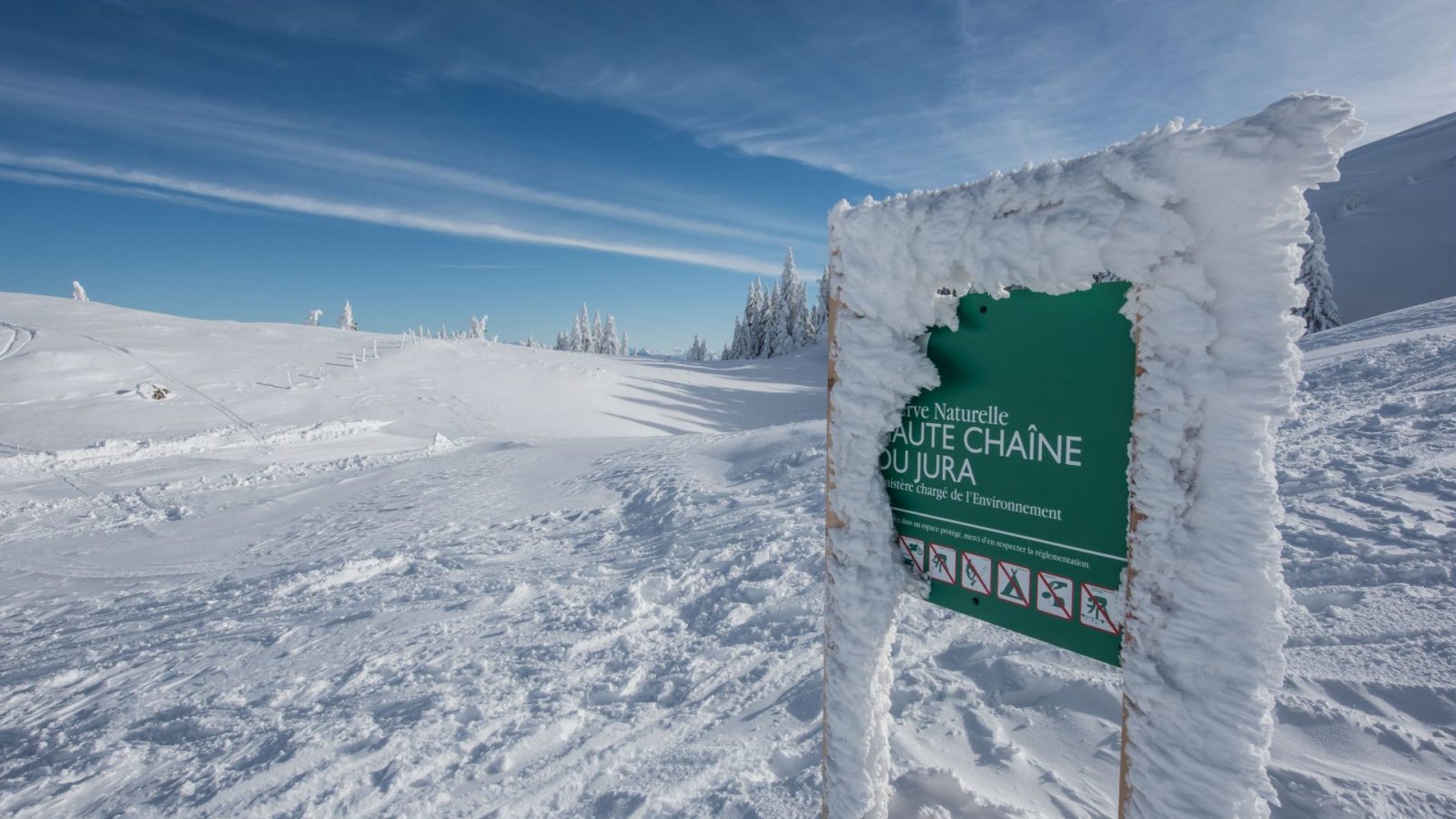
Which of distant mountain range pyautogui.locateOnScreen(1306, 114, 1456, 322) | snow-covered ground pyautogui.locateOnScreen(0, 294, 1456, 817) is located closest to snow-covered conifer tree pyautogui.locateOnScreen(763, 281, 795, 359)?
distant mountain range pyautogui.locateOnScreen(1306, 114, 1456, 322)

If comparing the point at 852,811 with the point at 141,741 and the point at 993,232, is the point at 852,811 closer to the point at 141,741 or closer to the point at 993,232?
the point at 993,232

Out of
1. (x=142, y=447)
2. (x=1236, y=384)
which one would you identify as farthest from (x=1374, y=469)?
(x=142, y=447)

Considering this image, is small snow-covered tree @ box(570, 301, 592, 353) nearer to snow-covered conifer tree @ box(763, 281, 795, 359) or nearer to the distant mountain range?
snow-covered conifer tree @ box(763, 281, 795, 359)

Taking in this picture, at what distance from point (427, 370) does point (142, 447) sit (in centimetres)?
1038

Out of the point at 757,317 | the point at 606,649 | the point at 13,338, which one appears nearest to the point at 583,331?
the point at 757,317

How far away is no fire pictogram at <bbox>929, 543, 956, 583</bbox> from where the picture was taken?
2.24m

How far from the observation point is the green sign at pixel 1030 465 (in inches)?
72.2

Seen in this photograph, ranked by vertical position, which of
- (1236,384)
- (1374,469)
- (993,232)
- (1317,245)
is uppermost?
(1317,245)

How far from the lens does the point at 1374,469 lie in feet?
16.7

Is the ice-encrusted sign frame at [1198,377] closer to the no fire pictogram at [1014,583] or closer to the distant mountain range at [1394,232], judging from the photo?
the no fire pictogram at [1014,583]

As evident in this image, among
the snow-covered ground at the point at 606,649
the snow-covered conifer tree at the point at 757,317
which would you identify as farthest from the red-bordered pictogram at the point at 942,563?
the snow-covered conifer tree at the point at 757,317

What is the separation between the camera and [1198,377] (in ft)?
5.18

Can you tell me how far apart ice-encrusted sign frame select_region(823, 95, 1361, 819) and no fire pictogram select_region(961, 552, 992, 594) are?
447 millimetres

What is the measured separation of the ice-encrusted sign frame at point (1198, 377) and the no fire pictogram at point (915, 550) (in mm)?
724
